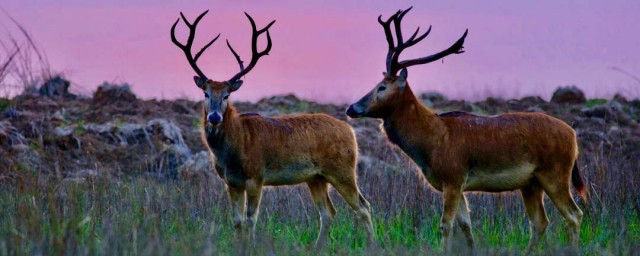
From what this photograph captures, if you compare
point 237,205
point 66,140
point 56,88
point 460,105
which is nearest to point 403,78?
point 237,205

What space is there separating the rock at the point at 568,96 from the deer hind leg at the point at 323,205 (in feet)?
48.3

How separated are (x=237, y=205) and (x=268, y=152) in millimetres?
705

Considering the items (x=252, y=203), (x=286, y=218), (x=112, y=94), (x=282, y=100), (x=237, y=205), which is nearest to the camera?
(x=252, y=203)

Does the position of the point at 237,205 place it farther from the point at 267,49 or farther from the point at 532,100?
the point at 532,100

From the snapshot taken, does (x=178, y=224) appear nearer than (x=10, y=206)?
Yes

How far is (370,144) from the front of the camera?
2145 centimetres

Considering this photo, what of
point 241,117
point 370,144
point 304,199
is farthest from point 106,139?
point 241,117

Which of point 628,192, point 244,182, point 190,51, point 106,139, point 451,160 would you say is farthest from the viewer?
point 106,139

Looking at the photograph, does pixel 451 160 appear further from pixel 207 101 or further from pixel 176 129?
pixel 176 129

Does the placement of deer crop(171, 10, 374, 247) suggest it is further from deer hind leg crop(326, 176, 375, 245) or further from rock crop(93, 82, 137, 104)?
rock crop(93, 82, 137, 104)

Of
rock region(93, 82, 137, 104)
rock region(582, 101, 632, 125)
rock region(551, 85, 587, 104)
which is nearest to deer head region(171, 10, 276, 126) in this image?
rock region(93, 82, 137, 104)

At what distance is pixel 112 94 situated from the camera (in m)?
23.9

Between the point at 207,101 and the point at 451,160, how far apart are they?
2844 millimetres

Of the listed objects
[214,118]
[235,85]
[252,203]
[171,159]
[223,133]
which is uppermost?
[235,85]
